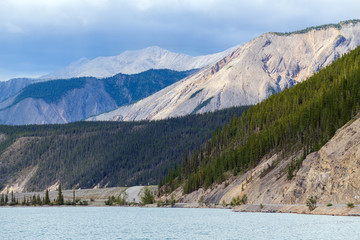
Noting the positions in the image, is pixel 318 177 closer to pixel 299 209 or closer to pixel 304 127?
pixel 299 209

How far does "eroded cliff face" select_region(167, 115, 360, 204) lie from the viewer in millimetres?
113438

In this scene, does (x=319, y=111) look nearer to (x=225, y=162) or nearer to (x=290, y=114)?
(x=290, y=114)

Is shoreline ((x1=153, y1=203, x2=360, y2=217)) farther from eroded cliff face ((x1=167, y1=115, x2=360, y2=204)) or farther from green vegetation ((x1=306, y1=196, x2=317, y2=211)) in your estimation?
eroded cliff face ((x1=167, y1=115, x2=360, y2=204))

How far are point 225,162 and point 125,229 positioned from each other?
9787 centimetres

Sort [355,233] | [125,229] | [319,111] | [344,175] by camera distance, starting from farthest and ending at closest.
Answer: [319,111]
[344,175]
[125,229]
[355,233]

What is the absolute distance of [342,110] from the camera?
493 feet

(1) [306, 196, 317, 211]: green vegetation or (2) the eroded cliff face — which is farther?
(2) the eroded cliff face

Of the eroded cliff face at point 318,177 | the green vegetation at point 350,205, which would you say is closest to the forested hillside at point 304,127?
the eroded cliff face at point 318,177

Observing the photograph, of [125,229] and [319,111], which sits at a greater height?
[319,111]

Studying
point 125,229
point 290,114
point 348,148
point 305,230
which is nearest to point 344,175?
point 348,148

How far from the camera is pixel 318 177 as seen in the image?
122938 mm

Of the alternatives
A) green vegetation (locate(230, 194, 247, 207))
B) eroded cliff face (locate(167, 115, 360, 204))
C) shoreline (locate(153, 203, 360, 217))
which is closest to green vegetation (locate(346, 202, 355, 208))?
shoreline (locate(153, 203, 360, 217))

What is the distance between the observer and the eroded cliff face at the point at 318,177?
4466 inches

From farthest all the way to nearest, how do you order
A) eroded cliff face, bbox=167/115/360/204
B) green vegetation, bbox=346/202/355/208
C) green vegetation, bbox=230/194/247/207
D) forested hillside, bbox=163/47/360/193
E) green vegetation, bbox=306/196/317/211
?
forested hillside, bbox=163/47/360/193 → green vegetation, bbox=230/194/247/207 → eroded cliff face, bbox=167/115/360/204 → green vegetation, bbox=306/196/317/211 → green vegetation, bbox=346/202/355/208
